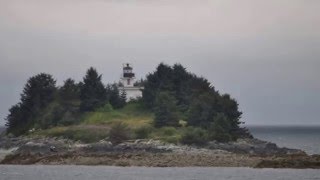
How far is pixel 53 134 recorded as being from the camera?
9681cm

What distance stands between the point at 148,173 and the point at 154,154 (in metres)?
11.7

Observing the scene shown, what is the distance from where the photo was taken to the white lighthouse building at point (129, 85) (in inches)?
4579

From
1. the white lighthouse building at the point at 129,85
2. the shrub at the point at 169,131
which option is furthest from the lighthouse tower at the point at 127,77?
the shrub at the point at 169,131

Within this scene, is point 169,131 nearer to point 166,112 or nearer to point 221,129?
point 166,112

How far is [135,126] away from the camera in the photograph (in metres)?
96.2

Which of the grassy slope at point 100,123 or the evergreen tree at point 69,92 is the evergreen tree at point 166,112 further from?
the evergreen tree at point 69,92

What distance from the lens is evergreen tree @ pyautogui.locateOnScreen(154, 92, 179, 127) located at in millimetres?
96812

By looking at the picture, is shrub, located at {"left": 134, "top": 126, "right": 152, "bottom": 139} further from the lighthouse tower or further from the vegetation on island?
the lighthouse tower

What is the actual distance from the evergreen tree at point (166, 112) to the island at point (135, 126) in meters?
0.11

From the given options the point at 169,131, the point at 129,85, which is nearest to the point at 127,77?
the point at 129,85

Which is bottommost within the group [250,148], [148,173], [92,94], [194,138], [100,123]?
[148,173]

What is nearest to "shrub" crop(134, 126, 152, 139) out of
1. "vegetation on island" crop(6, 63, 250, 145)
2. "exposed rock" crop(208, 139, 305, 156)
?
"vegetation on island" crop(6, 63, 250, 145)

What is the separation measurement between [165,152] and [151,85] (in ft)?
75.6

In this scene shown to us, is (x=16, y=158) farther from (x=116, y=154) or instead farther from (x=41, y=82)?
(x=41, y=82)
